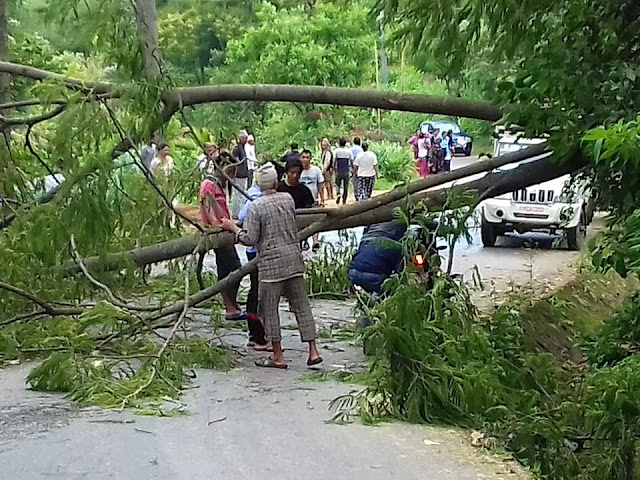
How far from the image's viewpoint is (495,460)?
679cm

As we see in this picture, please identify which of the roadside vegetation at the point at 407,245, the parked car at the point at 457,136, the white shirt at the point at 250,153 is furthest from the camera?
the parked car at the point at 457,136

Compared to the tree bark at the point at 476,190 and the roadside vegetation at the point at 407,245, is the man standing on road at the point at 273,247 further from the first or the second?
the roadside vegetation at the point at 407,245

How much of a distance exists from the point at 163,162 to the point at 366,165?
14.6 meters

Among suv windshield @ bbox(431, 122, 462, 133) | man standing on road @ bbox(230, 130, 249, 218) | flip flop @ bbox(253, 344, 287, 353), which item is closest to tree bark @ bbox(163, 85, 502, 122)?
man standing on road @ bbox(230, 130, 249, 218)

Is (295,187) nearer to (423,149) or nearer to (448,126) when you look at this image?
(423,149)

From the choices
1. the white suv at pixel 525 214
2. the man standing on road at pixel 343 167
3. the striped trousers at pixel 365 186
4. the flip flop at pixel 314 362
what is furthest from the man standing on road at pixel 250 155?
the man standing on road at pixel 343 167

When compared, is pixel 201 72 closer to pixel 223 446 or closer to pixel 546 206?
pixel 546 206

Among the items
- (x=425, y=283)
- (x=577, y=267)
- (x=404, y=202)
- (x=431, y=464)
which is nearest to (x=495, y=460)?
(x=431, y=464)

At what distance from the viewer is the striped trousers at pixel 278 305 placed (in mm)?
9031

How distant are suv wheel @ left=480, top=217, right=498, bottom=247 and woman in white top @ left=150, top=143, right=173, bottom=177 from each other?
10289 millimetres

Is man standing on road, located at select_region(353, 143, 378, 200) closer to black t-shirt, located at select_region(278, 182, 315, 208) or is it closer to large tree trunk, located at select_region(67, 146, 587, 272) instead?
black t-shirt, located at select_region(278, 182, 315, 208)

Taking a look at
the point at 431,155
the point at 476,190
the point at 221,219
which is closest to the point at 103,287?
the point at 221,219

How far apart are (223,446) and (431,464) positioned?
135 centimetres

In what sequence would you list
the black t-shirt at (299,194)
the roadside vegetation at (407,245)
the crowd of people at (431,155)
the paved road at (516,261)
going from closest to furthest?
1. the roadside vegetation at (407,245)
2. the black t-shirt at (299,194)
3. the paved road at (516,261)
4. the crowd of people at (431,155)
